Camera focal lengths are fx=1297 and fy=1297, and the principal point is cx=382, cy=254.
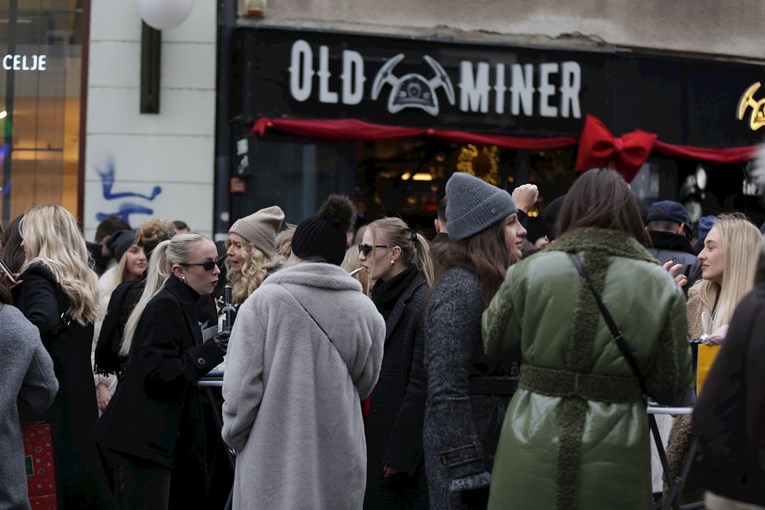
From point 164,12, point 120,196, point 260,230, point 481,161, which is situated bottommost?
point 260,230

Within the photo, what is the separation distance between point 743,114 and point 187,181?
6.58m

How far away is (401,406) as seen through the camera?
593 centimetres

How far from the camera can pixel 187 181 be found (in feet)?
43.6

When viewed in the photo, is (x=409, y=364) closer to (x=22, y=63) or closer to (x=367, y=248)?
(x=367, y=248)

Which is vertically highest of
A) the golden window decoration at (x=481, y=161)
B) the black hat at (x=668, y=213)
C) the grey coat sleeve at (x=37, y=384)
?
the golden window decoration at (x=481, y=161)

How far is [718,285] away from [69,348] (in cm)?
361

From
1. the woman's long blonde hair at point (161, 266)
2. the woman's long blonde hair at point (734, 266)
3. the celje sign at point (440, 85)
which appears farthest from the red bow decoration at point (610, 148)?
the woman's long blonde hair at point (161, 266)

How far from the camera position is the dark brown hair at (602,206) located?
4.63 meters

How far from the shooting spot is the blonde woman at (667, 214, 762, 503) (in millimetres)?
6812

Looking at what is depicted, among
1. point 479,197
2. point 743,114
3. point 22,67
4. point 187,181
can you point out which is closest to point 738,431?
point 479,197

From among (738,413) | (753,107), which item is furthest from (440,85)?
(738,413)

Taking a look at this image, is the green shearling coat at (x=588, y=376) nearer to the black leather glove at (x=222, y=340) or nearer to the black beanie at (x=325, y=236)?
the black beanie at (x=325, y=236)

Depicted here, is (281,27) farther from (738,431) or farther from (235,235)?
(738,431)

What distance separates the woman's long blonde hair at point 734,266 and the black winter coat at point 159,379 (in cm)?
264
